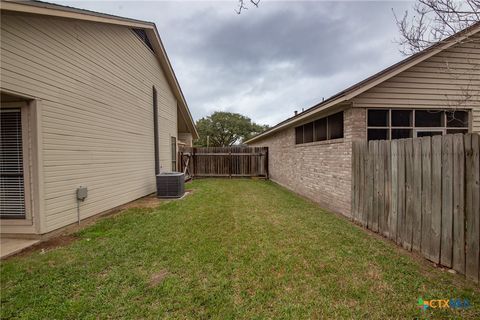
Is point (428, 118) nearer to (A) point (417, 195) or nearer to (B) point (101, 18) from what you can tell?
(A) point (417, 195)

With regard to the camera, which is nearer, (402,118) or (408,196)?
(408,196)

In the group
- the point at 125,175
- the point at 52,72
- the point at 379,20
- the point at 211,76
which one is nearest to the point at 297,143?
the point at 379,20

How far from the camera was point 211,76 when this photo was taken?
52.0ft

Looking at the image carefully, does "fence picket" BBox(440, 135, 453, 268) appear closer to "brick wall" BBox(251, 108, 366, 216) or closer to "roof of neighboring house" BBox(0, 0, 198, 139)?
"brick wall" BBox(251, 108, 366, 216)

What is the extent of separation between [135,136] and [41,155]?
145 inches

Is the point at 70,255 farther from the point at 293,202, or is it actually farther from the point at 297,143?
the point at 297,143

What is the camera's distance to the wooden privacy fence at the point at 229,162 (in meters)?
14.7

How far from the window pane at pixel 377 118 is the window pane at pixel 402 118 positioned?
221 mm

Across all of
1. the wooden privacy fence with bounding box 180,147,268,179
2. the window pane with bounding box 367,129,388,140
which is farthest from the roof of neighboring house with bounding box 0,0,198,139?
the window pane with bounding box 367,129,388,140

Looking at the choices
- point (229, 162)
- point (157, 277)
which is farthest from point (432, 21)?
point (229, 162)

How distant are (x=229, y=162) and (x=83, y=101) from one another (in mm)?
10108

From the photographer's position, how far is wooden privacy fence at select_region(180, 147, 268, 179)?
14719mm

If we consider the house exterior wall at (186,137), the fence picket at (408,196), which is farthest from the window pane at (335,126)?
the house exterior wall at (186,137)

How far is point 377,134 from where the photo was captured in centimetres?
546
